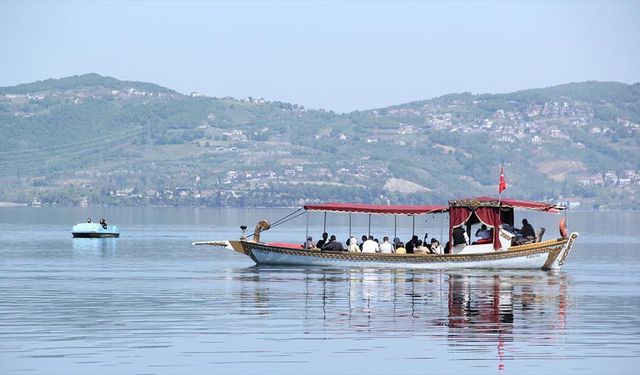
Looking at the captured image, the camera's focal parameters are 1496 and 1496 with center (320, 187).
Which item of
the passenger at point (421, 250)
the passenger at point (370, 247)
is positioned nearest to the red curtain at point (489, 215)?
the passenger at point (421, 250)

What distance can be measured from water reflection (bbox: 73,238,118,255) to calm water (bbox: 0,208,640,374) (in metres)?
18.7

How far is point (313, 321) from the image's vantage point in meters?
40.9

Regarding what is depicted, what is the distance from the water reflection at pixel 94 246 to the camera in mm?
87375

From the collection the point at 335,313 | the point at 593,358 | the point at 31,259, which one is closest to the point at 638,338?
the point at 593,358

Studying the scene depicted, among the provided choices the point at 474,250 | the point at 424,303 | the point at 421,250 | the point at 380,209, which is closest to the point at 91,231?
the point at 380,209

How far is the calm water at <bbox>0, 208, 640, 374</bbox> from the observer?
3266cm

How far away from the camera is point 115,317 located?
41312 millimetres

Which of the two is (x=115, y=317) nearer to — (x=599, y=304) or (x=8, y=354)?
(x=8, y=354)

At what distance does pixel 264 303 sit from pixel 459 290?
369 inches

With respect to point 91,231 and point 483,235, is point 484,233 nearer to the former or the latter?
point 483,235

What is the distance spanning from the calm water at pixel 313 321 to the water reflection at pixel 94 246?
1871 cm

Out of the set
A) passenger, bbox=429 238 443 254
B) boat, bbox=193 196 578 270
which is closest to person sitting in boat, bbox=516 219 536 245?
boat, bbox=193 196 578 270

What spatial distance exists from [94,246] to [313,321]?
5714 centimetres

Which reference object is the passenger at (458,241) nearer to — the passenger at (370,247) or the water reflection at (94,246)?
the passenger at (370,247)
